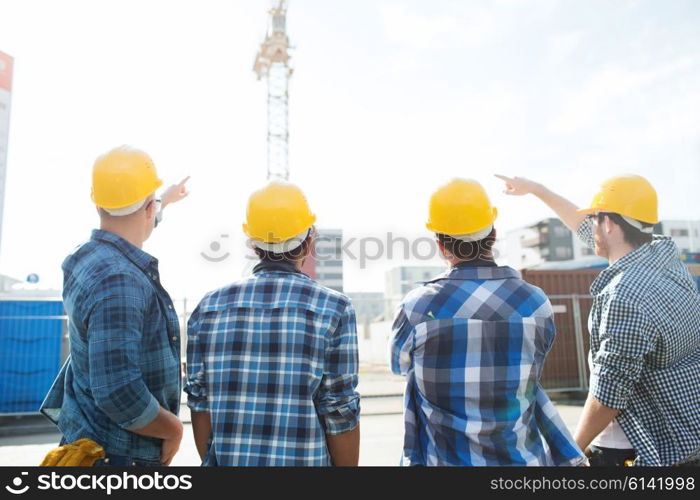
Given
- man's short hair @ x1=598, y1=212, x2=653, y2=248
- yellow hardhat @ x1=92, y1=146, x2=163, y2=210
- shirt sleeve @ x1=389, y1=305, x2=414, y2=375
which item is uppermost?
yellow hardhat @ x1=92, y1=146, x2=163, y2=210

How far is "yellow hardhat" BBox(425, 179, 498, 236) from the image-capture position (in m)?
2.11

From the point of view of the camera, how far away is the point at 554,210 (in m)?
3.03

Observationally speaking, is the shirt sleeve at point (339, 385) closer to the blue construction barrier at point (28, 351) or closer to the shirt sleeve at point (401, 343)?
the shirt sleeve at point (401, 343)

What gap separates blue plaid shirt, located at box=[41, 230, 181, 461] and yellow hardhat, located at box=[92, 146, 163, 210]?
156 millimetres

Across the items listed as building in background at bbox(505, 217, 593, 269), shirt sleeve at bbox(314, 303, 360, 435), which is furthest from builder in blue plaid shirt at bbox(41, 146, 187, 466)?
building in background at bbox(505, 217, 593, 269)

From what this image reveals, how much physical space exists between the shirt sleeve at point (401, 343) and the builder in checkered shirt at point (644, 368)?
85cm

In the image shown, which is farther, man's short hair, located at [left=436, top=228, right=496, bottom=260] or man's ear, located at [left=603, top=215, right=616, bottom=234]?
man's ear, located at [left=603, top=215, right=616, bottom=234]

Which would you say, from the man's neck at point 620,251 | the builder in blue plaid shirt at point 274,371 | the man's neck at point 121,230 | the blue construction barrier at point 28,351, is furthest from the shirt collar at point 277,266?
the blue construction barrier at point 28,351

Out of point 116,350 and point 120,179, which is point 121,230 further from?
point 116,350

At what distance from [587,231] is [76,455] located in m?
2.64

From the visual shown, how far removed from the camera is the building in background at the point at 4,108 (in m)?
15.3

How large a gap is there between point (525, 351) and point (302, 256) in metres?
0.99

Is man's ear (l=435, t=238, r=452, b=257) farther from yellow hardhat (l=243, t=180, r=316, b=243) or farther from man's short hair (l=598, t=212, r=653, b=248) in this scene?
man's short hair (l=598, t=212, r=653, b=248)

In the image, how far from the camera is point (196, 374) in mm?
2066
